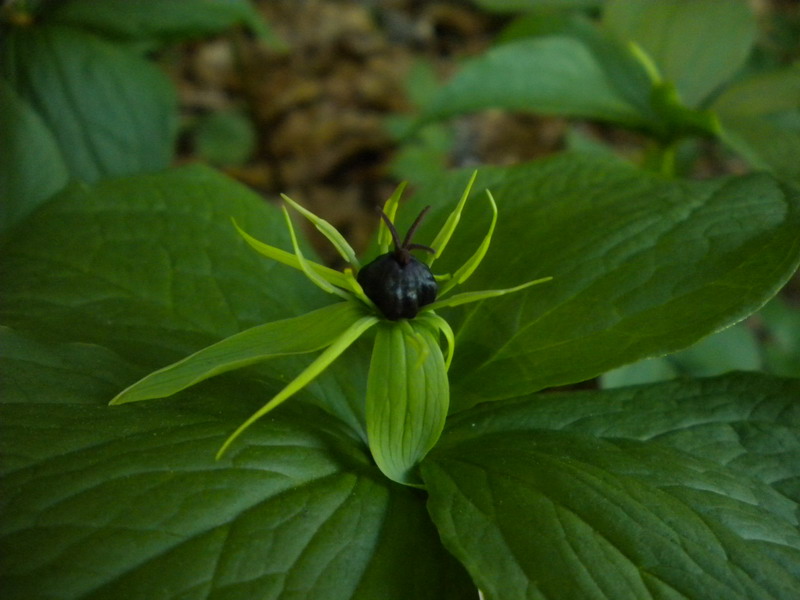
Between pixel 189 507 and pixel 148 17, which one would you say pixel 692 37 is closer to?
pixel 148 17

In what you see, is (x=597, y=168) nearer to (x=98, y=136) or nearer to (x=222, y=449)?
(x=222, y=449)

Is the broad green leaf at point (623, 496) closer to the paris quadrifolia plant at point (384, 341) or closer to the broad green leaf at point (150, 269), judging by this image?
the paris quadrifolia plant at point (384, 341)

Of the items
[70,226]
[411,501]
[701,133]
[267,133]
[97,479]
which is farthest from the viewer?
[267,133]

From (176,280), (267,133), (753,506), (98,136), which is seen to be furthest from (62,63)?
(753,506)

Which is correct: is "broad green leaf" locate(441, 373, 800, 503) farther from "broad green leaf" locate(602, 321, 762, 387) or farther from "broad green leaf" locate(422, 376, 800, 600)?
"broad green leaf" locate(602, 321, 762, 387)

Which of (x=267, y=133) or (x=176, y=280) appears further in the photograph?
(x=267, y=133)

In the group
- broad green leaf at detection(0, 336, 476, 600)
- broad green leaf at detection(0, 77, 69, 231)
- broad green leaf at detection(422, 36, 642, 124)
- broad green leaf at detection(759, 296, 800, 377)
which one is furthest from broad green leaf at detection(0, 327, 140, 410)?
broad green leaf at detection(759, 296, 800, 377)

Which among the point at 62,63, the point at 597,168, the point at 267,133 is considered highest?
the point at 597,168
